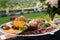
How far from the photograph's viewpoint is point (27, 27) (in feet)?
5.27

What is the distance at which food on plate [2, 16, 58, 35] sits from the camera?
1597mm

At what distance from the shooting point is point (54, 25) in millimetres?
1659

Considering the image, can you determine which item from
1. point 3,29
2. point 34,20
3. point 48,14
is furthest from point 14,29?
point 48,14

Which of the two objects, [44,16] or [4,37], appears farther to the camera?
[44,16]

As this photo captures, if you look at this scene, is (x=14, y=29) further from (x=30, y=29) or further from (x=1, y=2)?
(x=1, y=2)

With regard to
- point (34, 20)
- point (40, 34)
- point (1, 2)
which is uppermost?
point (1, 2)

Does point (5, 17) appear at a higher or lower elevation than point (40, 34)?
higher

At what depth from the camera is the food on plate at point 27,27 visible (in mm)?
1597

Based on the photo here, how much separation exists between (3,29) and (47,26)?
38 cm

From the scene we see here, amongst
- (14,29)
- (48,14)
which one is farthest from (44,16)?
(14,29)

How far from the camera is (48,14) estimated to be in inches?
67.1

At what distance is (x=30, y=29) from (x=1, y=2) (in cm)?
34

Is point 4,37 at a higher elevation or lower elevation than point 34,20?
lower

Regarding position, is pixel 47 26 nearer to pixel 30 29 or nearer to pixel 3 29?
pixel 30 29
